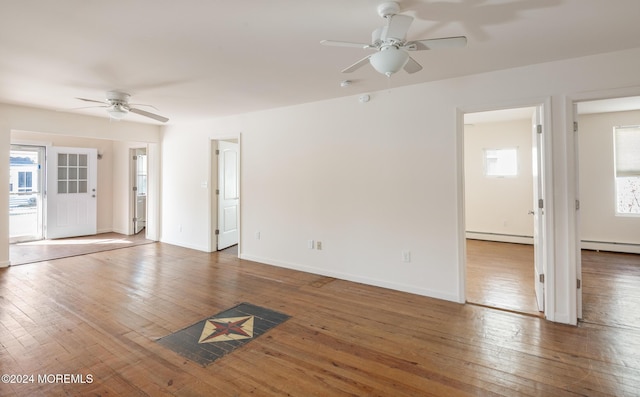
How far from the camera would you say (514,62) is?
3020 mm

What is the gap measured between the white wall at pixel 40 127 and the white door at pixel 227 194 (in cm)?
193

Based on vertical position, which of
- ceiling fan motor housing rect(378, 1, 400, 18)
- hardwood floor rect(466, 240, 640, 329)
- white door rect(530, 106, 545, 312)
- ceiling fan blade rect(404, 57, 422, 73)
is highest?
ceiling fan motor housing rect(378, 1, 400, 18)

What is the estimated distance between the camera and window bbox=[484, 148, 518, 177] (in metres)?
6.64

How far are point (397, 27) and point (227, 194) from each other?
5.01 m

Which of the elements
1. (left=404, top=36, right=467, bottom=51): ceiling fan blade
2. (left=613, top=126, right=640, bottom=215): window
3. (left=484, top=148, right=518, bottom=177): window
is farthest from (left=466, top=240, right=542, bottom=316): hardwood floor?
(left=404, top=36, right=467, bottom=51): ceiling fan blade

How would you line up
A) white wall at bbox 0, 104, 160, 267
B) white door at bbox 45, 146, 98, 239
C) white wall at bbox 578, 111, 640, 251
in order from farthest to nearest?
1. white door at bbox 45, 146, 98, 239
2. white wall at bbox 578, 111, 640, 251
3. white wall at bbox 0, 104, 160, 267

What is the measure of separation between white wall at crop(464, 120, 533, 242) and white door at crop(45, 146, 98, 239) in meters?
8.92

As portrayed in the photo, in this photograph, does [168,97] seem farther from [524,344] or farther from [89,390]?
[524,344]

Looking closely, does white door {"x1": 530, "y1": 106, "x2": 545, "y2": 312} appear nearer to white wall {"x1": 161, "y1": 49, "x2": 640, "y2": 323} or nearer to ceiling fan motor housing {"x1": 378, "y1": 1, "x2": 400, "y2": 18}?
white wall {"x1": 161, "y1": 49, "x2": 640, "y2": 323}

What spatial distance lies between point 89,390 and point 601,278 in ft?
19.1

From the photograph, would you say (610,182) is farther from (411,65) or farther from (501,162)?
(411,65)

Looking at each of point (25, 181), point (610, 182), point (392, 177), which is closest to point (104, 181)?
point (25, 181)

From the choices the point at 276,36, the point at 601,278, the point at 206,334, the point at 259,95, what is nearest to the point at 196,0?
the point at 276,36

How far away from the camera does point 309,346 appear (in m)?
2.57
